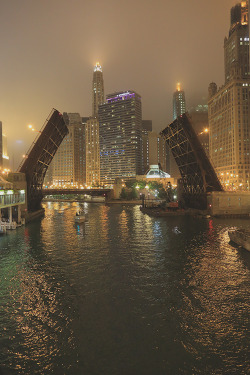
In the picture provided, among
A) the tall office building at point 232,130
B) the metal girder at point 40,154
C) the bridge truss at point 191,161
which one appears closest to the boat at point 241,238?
the bridge truss at point 191,161

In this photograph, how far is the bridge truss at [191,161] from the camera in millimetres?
40969

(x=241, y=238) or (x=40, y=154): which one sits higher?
(x=40, y=154)

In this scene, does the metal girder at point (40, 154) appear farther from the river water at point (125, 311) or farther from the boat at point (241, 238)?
the boat at point (241, 238)

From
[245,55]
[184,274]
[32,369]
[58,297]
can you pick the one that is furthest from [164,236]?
[245,55]

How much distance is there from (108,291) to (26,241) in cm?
1705

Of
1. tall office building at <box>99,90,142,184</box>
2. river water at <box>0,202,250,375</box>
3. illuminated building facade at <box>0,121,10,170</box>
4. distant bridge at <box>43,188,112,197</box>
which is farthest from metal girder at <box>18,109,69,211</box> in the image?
tall office building at <box>99,90,142,184</box>

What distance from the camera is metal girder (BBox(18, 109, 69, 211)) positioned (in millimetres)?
41216

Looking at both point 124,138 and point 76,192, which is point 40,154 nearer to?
point 76,192

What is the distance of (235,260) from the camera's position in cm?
2027

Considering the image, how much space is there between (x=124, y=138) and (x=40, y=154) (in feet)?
509

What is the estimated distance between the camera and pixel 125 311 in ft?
Result: 39.2

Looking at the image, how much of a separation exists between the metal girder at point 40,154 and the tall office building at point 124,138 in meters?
140

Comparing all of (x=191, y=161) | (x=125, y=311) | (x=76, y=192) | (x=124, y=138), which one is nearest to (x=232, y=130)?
(x=76, y=192)

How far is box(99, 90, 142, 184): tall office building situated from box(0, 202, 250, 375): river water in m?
172
